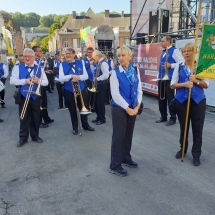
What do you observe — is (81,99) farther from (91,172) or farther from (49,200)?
(49,200)

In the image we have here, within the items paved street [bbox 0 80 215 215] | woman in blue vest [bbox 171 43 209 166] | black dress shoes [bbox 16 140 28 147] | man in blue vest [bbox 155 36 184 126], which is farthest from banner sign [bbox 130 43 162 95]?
black dress shoes [bbox 16 140 28 147]

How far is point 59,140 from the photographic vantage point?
529cm

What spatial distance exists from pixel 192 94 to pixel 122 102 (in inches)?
50.0

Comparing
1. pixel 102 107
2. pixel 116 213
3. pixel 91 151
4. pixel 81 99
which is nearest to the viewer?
Answer: pixel 116 213

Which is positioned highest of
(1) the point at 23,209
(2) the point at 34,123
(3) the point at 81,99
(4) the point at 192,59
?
(4) the point at 192,59

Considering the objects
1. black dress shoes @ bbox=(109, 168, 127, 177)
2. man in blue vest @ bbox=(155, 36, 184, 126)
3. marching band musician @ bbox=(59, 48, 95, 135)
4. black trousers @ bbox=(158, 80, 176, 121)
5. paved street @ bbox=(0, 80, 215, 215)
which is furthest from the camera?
black trousers @ bbox=(158, 80, 176, 121)

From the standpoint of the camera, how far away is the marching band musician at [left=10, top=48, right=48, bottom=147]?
473cm

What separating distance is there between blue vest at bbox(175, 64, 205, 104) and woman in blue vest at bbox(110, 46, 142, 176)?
83 cm

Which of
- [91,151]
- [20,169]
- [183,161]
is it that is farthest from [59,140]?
[183,161]

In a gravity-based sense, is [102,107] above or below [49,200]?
above

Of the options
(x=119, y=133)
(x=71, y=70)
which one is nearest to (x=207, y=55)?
(x=119, y=133)

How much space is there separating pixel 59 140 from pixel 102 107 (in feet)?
5.47

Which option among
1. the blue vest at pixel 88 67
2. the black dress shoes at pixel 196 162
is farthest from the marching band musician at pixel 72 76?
the black dress shoes at pixel 196 162

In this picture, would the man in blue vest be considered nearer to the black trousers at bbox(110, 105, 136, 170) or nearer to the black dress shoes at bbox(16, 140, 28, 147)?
the black trousers at bbox(110, 105, 136, 170)
